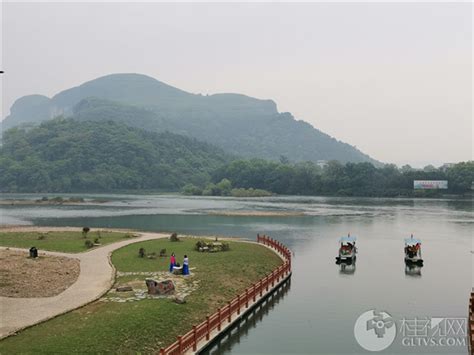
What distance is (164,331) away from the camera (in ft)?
90.4

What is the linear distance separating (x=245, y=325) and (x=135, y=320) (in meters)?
8.55

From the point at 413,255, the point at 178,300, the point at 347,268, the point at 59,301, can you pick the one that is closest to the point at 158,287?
the point at 178,300

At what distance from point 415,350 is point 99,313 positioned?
750 inches

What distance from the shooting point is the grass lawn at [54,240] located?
2055 inches

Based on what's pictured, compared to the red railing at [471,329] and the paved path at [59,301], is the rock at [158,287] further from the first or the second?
the red railing at [471,329]

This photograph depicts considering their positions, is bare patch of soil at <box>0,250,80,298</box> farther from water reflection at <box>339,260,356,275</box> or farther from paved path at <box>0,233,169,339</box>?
water reflection at <box>339,260,356,275</box>

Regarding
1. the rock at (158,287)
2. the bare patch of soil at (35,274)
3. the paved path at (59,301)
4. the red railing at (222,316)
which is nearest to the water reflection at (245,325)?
the red railing at (222,316)

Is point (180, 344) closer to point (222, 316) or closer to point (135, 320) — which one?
point (135, 320)

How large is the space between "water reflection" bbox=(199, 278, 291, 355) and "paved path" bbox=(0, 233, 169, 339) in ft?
29.6

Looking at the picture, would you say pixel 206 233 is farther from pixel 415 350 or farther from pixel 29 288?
pixel 415 350

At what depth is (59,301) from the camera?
30.7 metres

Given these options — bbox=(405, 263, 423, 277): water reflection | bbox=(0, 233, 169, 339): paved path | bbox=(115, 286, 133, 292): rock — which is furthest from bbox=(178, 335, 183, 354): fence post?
bbox=(405, 263, 423, 277): water reflection

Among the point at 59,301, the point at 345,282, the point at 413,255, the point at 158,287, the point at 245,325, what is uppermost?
the point at 158,287

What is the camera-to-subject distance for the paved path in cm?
2658
